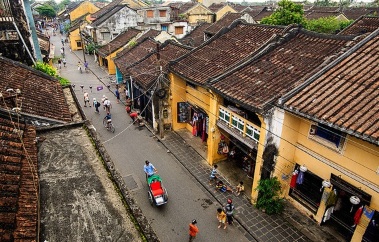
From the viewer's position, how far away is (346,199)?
40.4ft

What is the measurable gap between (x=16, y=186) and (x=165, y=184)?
455 inches

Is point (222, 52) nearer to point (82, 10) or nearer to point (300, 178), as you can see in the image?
point (300, 178)

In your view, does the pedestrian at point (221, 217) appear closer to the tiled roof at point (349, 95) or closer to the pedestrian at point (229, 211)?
the pedestrian at point (229, 211)

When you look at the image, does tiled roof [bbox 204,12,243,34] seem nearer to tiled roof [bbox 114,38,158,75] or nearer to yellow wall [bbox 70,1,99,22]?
tiled roof [bbox 114,38,158,75]

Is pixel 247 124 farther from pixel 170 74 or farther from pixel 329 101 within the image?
pixel 170 74

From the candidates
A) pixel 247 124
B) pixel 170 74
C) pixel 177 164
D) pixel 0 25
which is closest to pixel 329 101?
pixel 247 124

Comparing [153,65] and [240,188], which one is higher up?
[153,65]

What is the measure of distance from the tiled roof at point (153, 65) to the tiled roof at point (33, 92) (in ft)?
26.9

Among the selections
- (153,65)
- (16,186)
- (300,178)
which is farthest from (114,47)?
(16,186)

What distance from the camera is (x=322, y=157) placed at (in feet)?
39.7

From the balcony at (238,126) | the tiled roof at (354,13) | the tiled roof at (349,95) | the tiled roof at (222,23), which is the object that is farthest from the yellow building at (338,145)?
the tiled roof at (354,13)

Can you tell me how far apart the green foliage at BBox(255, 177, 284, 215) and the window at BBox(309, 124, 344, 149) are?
121 inches

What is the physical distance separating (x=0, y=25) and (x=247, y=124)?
16.0m

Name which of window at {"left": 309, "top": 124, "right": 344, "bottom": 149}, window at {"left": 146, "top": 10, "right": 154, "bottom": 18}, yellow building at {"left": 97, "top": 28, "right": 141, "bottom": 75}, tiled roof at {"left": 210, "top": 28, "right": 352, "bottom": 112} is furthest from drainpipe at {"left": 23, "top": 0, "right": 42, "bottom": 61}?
window at {"left": 146, "top": 10, "right": 154, "bottom": 18}
